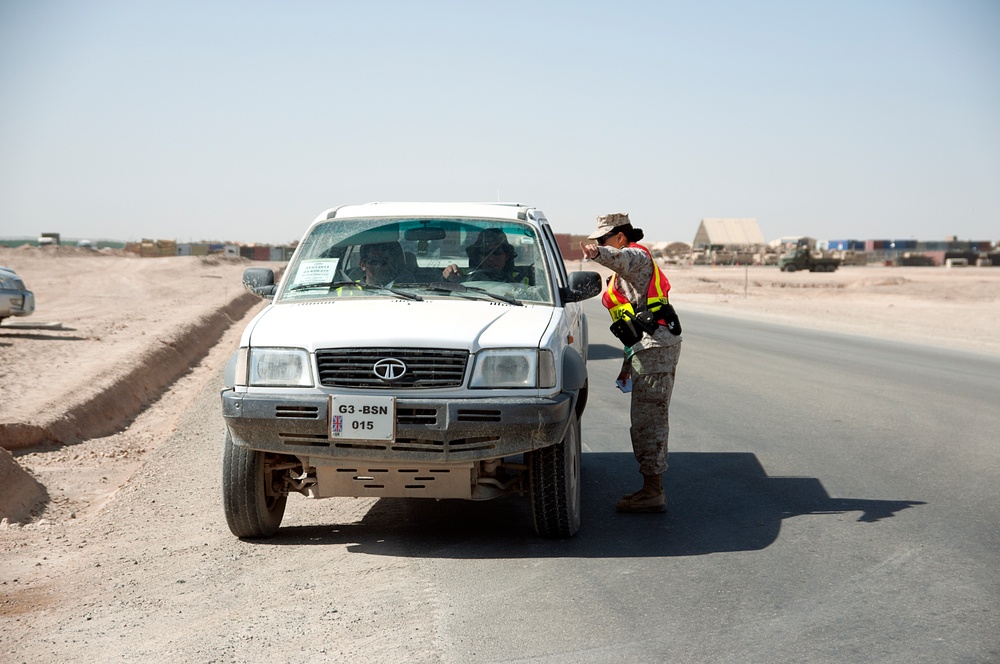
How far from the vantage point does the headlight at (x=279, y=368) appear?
18.8 feet

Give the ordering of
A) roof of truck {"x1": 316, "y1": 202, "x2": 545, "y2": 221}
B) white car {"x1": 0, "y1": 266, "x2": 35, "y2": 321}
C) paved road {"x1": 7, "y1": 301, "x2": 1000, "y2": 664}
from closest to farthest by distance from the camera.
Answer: paved road {"x1": 7, "y1": 301, "x2": 1000, "y2": 664}, roof of truck {"x1": 316, "y1": 202, "x2": 545, "y2": 221}, white car {"x1": 0, "y1": 266, "x2": 35, "y2": 321}

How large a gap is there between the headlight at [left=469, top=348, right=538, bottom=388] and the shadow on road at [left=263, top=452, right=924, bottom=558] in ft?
3.14

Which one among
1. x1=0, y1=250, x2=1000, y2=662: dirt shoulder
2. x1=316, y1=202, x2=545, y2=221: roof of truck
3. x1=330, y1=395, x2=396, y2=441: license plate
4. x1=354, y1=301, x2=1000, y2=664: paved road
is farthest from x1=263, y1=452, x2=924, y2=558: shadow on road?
x1=316, y1=202, x2=545, y2=221: roof of truck

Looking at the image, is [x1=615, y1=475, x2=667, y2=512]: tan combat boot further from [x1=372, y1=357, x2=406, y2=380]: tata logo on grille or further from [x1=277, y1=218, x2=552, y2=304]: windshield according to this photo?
[x1=372, y1=357, x2=406, y2=380]: tata logo on grille

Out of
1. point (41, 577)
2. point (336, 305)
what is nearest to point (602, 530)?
point (336, 305)

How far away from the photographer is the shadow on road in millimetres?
6066

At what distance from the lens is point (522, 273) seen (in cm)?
695

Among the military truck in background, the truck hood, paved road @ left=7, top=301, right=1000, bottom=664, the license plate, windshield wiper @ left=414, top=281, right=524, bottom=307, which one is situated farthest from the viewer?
the military truck in background

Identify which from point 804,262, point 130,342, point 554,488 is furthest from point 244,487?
point 804,262

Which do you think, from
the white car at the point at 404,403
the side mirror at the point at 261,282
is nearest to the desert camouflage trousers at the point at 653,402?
the white car at the point at 404,403

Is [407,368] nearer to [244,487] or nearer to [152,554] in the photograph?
[244,487]

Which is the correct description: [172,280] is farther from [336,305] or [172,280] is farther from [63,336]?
[336,305]

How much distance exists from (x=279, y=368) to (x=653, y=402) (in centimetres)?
241

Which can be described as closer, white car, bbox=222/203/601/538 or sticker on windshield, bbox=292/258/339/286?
white car, bbox=222/203/601/538
